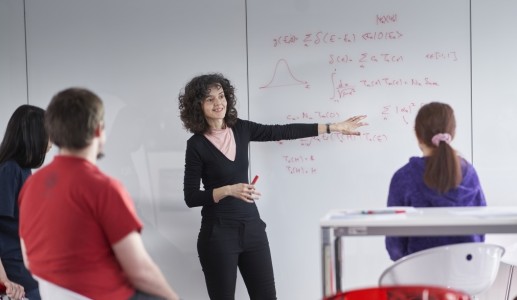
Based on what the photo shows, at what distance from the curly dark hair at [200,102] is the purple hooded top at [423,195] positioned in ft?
3.79

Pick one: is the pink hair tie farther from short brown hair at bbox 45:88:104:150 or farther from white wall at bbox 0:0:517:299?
short brown hair at bbox 45:88:104:150

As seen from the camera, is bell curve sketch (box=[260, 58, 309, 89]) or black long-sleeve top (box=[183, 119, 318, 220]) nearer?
black long-sleeve top (box=[183, 119, 318, 220])

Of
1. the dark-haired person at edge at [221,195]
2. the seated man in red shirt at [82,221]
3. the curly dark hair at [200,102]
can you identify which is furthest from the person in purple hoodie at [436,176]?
the curly dark hair at [200,102]

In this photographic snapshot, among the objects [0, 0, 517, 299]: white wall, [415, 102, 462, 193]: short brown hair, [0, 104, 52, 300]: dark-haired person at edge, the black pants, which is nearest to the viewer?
[415, 102, 462, 193]: short brown hair

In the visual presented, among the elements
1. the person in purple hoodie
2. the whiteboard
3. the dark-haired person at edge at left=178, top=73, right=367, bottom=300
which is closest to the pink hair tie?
the person in purple hoodie

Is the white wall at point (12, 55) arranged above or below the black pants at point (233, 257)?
above

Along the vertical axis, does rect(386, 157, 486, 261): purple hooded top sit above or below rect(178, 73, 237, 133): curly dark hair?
below

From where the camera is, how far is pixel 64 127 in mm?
1817

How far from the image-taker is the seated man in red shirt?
68.9 inches

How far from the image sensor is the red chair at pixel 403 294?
1.58 meters

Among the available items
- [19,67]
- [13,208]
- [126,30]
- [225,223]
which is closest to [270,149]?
[225,223]

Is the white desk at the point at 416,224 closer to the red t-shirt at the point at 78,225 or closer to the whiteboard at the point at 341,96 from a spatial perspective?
the red t-shirt at the point at 78,225

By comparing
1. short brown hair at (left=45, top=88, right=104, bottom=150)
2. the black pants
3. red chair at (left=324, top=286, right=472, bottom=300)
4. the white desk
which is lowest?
the black pants

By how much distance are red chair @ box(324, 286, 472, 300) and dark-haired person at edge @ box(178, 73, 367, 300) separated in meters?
1.41
